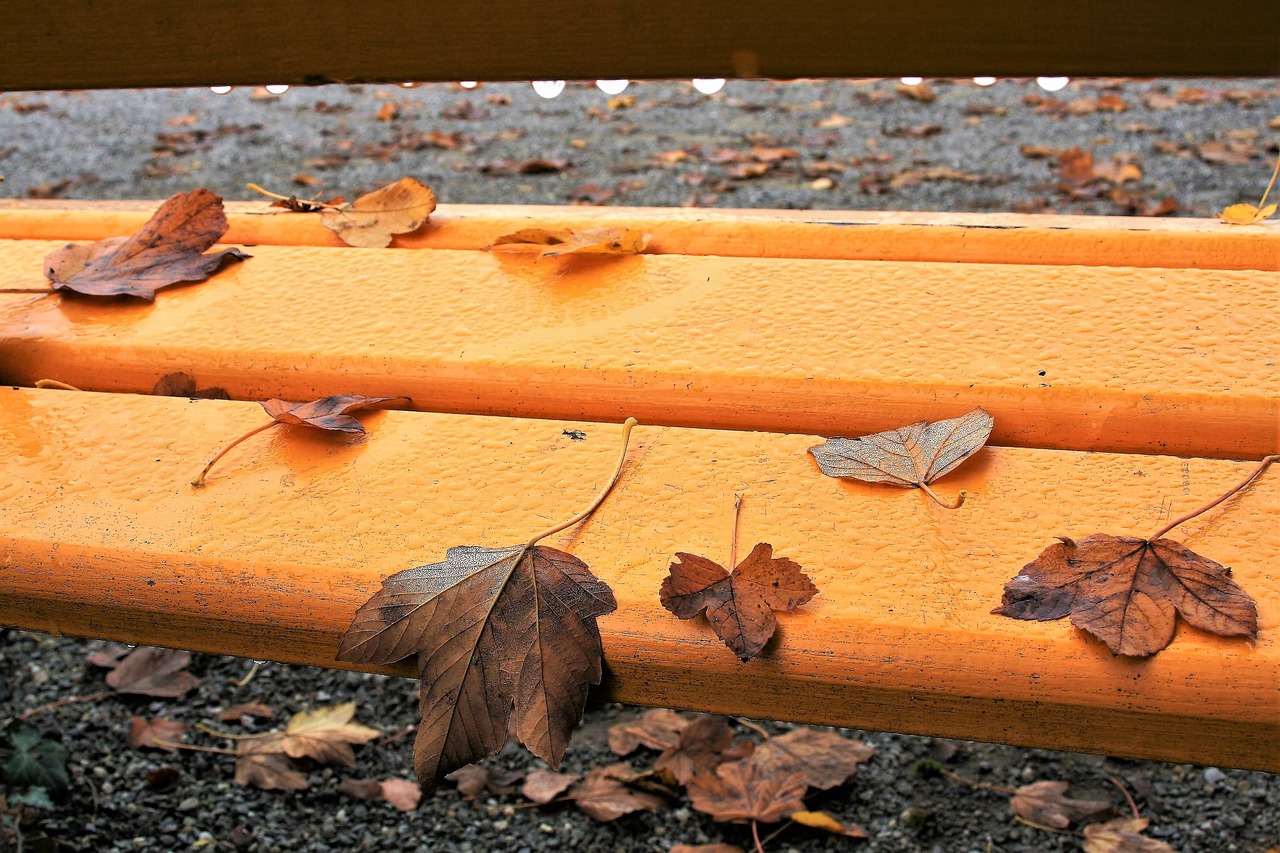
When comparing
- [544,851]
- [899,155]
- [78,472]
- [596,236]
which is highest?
[899,155]

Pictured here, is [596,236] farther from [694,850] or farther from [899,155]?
[899,155]

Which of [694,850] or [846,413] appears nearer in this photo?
[846,413]

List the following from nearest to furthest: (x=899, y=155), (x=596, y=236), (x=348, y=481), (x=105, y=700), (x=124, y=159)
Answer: (x=348, y=481)
(x=596, y=236)
(x=105, y=700)
(x=899, y=155)
(x=124, y=159)

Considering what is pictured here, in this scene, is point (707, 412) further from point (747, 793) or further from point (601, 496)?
point (747, 793)

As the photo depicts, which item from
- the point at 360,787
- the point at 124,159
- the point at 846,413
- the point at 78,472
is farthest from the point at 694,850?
the point at 124,159

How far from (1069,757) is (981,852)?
240 millimetres

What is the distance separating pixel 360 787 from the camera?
1.45 meters

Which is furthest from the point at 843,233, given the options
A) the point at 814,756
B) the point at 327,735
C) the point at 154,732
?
the point at 154,732

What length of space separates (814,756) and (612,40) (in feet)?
3.07

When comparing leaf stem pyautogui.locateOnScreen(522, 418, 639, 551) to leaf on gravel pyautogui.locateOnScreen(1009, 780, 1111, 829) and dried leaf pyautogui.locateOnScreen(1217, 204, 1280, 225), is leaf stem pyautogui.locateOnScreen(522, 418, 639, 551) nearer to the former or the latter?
dried leaf pyautogui.locateOnScreen(1217, 204, 1280, 225)

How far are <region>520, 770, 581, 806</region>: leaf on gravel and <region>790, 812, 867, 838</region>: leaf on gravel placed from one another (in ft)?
0.96

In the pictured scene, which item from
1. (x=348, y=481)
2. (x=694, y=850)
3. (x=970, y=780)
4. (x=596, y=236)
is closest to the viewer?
(x=348, y=481)

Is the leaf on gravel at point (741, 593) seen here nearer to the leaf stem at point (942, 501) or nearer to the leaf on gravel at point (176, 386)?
the leaf stem at point (942, 501)

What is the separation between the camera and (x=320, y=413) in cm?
86
